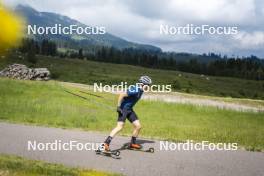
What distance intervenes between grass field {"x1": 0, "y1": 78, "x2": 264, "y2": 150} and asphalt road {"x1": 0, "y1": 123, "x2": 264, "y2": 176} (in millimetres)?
2533

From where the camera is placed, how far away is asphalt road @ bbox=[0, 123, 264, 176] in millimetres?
10641

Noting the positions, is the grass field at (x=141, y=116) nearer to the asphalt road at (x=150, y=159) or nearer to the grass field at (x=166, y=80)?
the asphalt road at (x=150, y=159)

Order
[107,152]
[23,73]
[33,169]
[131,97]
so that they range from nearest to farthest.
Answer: [33,169] → [107,152] → [131,97] → [23,73]

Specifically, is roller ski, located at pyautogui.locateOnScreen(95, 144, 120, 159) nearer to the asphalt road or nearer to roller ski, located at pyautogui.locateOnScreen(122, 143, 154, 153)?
the asphalt road

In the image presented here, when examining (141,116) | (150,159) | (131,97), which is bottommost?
(150,159)

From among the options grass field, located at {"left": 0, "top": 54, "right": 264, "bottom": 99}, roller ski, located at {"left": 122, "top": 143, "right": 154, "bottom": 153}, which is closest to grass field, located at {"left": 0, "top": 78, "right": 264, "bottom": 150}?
roller ski, located at {"left": 122, "top": 143, "right": 154, "bottom": 153}

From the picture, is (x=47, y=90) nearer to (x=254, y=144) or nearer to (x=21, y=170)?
(x=254, y=144)

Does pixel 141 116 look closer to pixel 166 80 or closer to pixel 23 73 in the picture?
pixel 23 73

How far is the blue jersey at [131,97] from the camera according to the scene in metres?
12.1

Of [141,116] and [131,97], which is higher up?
[131,97]

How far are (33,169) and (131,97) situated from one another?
13.7 feet

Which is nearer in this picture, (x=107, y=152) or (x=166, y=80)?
(x=107, y=152)

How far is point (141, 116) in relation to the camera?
2698 cm

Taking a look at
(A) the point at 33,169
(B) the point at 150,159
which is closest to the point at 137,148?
(B) the point at 150,159
